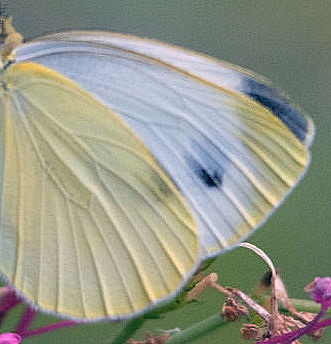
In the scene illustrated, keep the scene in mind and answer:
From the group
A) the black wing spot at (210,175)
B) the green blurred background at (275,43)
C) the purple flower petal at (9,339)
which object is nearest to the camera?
the purple flower petal at (9,339)

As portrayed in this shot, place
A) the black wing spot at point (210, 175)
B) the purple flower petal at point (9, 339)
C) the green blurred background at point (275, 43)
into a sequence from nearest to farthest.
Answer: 1. the purple flower petal at point (9, 339)
2. the black wing spot at point (210, 175)
3. the green blurred background at point (275, 43)

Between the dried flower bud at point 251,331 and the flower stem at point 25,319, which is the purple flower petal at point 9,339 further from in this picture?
the dried flower bud at point 251,331

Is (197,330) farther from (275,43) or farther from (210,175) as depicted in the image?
(275,43)

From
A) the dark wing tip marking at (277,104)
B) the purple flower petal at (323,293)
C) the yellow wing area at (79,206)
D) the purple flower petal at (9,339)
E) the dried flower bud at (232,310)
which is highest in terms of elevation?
the dark wing tip marking at (277,104)

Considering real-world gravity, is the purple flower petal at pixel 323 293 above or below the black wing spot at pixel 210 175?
below

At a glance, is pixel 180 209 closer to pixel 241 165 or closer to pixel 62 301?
pixel 241 165

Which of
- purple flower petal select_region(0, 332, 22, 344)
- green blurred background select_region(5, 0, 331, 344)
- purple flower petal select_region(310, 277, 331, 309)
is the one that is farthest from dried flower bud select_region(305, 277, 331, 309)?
green blurred background select_region(5, 0, 331, 344)

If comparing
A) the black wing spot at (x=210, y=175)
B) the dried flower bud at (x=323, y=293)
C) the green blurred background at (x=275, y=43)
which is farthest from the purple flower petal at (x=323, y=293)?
the green blurred background at (x=275, y=43)

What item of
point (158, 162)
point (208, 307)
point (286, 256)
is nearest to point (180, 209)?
point (158, 162)
